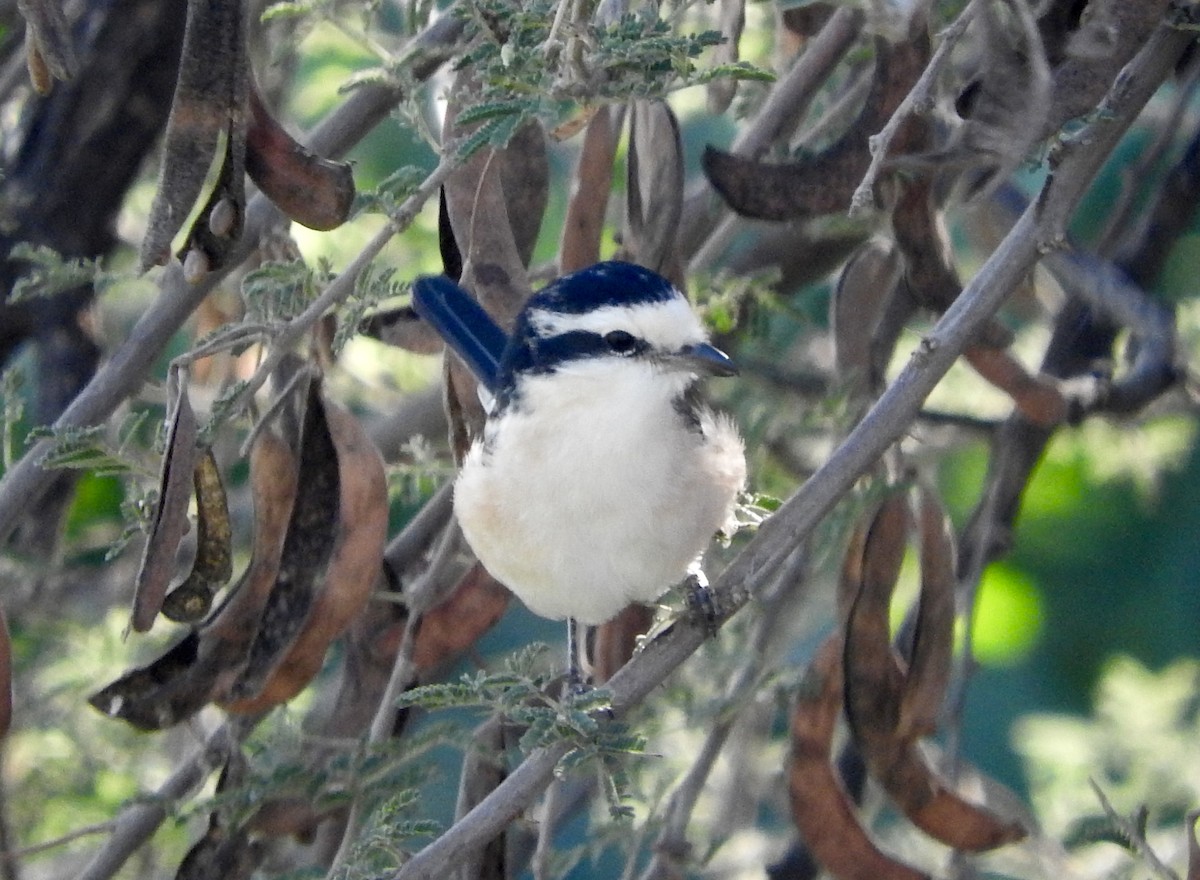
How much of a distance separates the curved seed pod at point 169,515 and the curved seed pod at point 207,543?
207 mm

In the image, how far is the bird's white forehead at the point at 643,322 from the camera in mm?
3359

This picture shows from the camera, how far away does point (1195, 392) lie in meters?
4.36

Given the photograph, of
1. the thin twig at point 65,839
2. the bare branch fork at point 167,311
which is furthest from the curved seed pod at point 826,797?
the thin twig at point 65,839

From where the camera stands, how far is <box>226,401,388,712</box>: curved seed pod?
10.7 feet

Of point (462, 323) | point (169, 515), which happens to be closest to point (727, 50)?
point (462, 323)

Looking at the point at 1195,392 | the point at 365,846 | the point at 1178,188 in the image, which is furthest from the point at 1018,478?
the point at 365,846

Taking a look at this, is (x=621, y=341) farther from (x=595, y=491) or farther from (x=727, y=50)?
(x=727, y=50)

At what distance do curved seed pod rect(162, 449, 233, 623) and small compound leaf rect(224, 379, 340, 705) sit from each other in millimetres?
181

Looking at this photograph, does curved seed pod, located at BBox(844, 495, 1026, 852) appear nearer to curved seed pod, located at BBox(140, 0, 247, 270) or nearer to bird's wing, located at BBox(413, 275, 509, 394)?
bird's wing, located at BBox(413, 275, 509, 394)

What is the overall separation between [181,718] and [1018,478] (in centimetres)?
218

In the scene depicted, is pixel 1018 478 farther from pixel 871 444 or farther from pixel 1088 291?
pixel 871 444

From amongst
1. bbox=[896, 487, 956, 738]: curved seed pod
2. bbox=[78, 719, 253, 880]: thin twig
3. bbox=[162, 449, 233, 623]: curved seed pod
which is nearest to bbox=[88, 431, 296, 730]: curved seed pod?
bbox=[162, 449, 233, 623]: curved seed pod

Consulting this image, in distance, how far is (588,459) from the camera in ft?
11.5

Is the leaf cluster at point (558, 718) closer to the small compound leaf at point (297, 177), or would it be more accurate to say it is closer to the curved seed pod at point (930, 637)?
the curved seed pod at point (930, 637)
